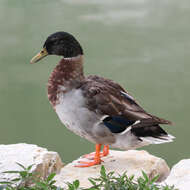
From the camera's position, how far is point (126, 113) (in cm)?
295

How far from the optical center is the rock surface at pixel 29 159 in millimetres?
2839

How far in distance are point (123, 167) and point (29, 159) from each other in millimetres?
736

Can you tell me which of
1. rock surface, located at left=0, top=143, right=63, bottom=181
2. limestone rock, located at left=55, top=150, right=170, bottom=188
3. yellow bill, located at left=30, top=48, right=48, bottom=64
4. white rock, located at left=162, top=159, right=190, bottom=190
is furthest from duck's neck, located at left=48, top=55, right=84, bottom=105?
white rock, located at left=162, top=159, right=190, bottom=190

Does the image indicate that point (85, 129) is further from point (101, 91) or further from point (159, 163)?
point (159, 163)

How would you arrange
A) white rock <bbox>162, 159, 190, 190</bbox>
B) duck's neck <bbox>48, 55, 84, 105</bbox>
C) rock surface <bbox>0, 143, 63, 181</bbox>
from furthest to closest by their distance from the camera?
duck's neck <bbox>48, 55, 84, 105</bbox>
rock surface <bbox>0, 143, 63, 181</bbox>
white rock <bbox>162, 159, 190, 190</bbox>

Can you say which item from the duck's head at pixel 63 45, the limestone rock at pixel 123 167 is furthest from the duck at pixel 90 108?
the limestone rock at pixel 123 167

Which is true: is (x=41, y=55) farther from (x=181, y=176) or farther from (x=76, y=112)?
(x=181, y=176)

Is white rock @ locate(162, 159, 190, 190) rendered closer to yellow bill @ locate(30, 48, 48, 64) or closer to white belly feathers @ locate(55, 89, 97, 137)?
white belly feathers @ locate(55, 89, 97, 137)

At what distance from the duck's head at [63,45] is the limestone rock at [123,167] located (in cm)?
88

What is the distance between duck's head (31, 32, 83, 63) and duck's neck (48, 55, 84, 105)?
44 mm

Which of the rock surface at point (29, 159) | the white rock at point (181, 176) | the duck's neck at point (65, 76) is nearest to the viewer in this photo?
the white rock at point (181, 176)

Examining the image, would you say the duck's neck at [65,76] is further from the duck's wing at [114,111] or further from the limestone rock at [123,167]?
the limestone rock at [123,167]

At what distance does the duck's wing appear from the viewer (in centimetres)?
290

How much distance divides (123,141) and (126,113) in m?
0.21
